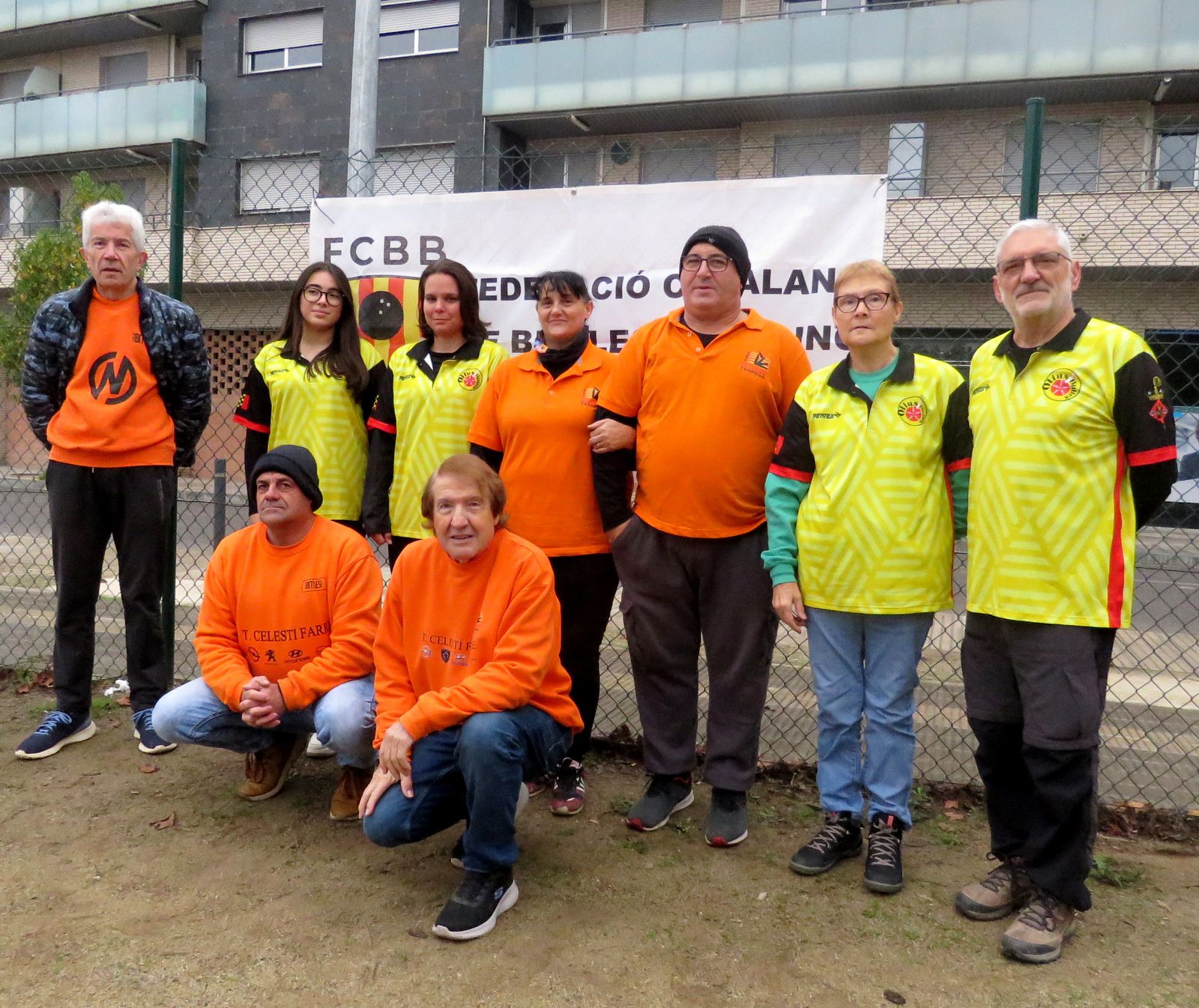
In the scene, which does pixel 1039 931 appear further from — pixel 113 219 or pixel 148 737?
pixel 113 219

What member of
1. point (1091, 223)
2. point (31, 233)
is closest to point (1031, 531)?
point (1091, 223)

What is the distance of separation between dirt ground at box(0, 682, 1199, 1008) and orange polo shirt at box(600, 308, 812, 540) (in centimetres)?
115

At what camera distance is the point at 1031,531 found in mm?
2701

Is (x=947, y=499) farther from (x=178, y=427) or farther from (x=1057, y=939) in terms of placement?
A: (x=178, y=427)

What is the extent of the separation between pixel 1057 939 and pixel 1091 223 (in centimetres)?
1358

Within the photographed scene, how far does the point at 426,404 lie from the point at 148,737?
1.89 meters

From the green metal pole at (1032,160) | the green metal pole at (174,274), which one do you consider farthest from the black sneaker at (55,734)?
the green metal pole at (1032,160)

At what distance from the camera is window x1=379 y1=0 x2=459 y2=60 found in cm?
1947

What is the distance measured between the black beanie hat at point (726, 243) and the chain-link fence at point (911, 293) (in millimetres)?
677

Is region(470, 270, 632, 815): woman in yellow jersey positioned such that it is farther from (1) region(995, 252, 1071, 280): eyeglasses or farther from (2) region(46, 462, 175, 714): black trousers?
(2) region(46, 462, 175, 714): black trousers

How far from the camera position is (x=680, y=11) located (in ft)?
61.2

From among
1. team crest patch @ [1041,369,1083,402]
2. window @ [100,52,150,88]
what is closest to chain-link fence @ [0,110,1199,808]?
team crest patch @ [1041,369,1083,402]

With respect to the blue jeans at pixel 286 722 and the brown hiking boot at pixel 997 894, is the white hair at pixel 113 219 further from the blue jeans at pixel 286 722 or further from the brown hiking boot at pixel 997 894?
the brown hiking boot at pixel 997 894

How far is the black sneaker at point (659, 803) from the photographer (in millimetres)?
3475
